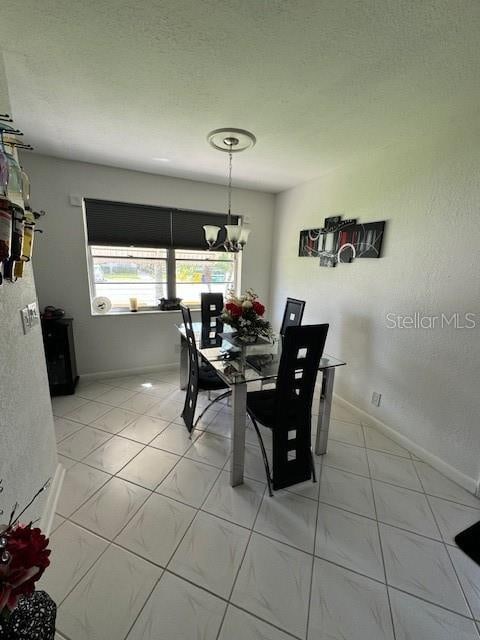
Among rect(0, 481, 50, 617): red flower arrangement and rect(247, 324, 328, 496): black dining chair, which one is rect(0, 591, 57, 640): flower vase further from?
rect(247, 324, 328, 496): black dining chair

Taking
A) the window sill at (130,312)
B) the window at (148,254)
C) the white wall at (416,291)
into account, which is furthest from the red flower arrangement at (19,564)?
the window sill at (130,312)

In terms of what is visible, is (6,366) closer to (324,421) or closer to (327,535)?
(327,535)

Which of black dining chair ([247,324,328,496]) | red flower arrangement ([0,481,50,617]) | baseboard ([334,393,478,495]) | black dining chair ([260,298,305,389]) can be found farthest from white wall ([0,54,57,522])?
baseboard ([334,393,478,495])

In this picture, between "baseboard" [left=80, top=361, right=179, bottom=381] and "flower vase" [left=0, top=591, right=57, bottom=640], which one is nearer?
"flower vase" [left=0, top=591, right=57, bottom=640]

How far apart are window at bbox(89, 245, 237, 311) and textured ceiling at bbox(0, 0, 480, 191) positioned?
1.29 m

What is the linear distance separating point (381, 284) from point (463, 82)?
1375mm

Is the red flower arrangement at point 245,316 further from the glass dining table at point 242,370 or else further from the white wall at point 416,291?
the white wall at point 416,291

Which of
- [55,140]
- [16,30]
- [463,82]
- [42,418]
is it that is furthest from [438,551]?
[55,140]

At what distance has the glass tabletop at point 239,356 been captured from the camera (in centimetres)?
183

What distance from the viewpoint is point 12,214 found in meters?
0.88

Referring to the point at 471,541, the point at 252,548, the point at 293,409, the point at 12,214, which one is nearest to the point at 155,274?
the point at 293,409

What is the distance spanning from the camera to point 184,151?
2525mm

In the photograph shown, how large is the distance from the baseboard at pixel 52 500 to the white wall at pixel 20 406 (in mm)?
60

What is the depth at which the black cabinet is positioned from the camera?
2768 millimetres
